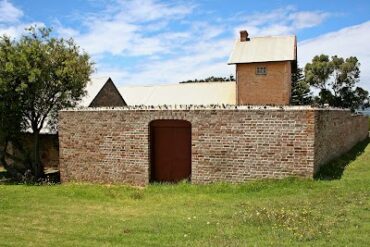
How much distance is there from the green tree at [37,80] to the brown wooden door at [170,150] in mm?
5768

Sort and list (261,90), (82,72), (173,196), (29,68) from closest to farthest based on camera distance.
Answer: (173,196), (29,68), (82,72), (261,90)

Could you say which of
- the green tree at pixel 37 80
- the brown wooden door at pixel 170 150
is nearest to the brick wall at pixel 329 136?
the brown wooden door at pixel 170 150

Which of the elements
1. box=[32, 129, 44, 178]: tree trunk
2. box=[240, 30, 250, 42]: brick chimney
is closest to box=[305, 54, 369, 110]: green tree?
box=[240, 30, 250, 42]: brick chimney

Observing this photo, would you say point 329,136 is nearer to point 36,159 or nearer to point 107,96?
point 36,159

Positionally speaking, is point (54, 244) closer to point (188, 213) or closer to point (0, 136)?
point (188, 213)

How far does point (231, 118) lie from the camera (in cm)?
1185

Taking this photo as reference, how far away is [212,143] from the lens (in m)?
12.1

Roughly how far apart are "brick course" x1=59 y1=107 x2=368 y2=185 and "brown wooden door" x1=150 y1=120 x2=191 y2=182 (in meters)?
0.41

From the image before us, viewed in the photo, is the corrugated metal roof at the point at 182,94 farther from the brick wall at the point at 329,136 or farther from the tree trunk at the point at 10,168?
the tree trunk at the point at 10,168

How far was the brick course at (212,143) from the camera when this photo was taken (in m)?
11.1

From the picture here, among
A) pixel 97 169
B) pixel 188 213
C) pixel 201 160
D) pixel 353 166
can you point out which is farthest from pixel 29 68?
pixel 353 166

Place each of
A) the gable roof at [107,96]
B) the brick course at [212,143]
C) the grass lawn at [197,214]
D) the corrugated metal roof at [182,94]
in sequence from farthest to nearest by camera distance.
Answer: the corrugated metal roof at [182,94] → the gable roof at [107,96] → the brick course at [212,143] → the grass lawn at [197,214]

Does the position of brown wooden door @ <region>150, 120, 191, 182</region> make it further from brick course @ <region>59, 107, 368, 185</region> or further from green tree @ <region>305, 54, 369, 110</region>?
green tree @ <region>305, 54, 369, 110</region>

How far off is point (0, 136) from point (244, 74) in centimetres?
1893
